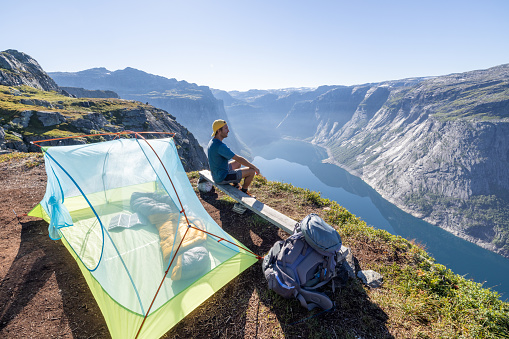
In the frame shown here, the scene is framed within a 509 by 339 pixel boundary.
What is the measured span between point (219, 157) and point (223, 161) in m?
0.21

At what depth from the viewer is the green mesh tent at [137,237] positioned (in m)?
3.81

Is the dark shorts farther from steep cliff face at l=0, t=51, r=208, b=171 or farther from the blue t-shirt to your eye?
steep cliff face at l=0, t=51, r=208, b=171

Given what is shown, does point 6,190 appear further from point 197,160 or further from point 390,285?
point 197,160

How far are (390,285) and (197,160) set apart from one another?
78.6 metres

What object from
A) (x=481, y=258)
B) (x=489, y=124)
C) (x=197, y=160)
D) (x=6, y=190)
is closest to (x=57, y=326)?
(x=6, y=190)

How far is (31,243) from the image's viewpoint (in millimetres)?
5789

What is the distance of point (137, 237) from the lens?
443cm

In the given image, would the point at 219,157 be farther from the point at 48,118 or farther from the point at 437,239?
the point at 437,239

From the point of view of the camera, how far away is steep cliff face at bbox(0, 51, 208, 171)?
112 ft

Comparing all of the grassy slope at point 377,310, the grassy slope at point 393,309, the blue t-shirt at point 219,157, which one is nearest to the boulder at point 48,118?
the blue t-shirt at point 219,157

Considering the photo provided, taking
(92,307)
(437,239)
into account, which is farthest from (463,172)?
(92,307)

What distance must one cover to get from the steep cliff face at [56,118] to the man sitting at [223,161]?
841 cm

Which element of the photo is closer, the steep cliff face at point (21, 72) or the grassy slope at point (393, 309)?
the grassy slope at point (393, 309)

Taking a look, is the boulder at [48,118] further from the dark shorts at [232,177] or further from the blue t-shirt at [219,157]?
the dark shorts at [232,177]
